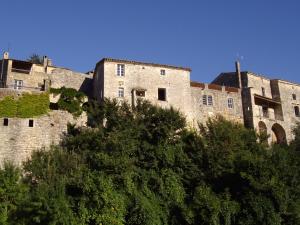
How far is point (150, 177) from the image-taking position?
41562mm

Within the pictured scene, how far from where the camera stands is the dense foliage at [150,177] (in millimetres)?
35469

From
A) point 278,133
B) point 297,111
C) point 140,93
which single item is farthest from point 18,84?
point 297,111

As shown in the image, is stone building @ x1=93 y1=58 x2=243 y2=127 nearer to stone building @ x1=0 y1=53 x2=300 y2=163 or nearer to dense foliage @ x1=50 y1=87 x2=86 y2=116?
stone building @ x1=0 y1=53 x2=300 y2=163

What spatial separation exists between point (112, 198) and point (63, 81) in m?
22.7

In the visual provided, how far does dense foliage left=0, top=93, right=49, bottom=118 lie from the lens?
45688 millimetres

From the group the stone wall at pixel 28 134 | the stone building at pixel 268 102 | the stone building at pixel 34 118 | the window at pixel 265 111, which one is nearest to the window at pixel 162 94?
the stone building at pixel 34 118

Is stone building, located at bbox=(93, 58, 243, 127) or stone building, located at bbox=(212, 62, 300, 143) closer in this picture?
stone building, located at bbox=(93, 58, 243, 127)

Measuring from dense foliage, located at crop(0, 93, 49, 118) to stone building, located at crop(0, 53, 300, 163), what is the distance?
60 centimetres

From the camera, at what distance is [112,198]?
36.1 metres

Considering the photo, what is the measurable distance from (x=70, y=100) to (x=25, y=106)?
5.12 metres

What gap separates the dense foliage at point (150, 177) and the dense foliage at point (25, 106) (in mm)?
3629

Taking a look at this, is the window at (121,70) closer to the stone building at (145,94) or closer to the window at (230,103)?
the stone building at (145,94)

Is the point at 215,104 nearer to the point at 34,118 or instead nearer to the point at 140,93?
the point at 140,93

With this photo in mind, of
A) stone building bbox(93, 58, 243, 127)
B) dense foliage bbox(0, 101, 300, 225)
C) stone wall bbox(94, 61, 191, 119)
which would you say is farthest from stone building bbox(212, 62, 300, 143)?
dense foliage bbox(0, 101, 300, 225)
